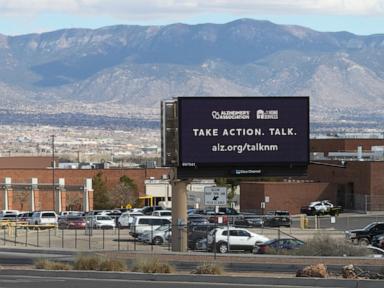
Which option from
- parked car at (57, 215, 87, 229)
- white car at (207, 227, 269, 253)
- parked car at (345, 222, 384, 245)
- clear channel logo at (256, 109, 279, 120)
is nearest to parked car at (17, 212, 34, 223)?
parked car at (57, 215, 87, 229)

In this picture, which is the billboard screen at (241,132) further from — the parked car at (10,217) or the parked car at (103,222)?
the parked car at (10,217)

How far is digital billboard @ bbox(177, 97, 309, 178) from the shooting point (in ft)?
164

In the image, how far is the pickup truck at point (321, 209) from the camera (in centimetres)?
9025

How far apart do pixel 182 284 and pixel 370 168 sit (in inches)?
2397

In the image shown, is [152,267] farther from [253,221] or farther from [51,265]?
[253,221]

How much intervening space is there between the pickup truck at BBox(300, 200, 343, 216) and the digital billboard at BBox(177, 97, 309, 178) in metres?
40.2

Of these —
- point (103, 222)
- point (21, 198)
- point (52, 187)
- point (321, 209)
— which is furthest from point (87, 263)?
point (21, 198)

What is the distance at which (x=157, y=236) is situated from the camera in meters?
59.0

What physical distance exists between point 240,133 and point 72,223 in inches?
1059

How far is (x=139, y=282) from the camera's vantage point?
34.6 metres

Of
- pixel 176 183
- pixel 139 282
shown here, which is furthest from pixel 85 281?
pixel 176 183

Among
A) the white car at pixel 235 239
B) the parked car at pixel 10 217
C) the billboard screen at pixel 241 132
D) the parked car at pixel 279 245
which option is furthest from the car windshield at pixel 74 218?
the parked car at pixel 279 245

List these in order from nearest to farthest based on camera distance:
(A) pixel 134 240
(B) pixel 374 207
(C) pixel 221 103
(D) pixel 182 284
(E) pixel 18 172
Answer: (D) pixel 182 284, (C) pixel 221 103, (A) pixel 134 240, (B) pixel 374 207, (E) pixel 18 172

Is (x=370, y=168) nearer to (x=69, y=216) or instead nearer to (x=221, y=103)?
(x=69, y=216)
